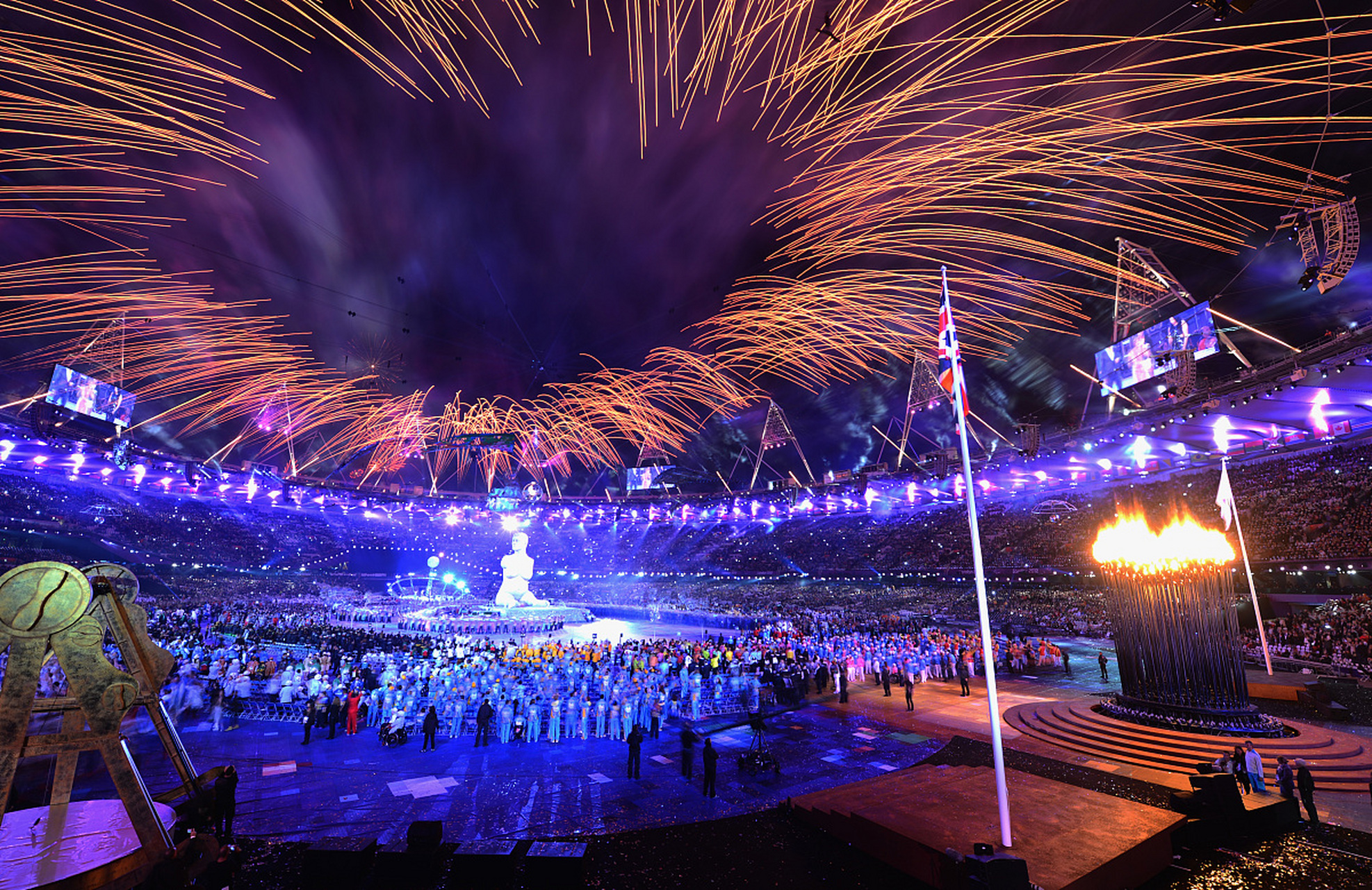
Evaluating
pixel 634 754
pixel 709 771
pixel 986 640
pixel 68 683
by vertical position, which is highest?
pixel 986 640

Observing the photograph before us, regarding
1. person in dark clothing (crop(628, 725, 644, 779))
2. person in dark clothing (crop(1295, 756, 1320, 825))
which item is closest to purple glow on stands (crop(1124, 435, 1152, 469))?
person in dark clothing (crop(1295, 756, 1320, 825))

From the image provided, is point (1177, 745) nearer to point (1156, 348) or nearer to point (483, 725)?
point (1156, 348)

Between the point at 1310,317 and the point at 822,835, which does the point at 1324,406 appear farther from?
the point at 822,835

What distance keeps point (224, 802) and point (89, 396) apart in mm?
30302

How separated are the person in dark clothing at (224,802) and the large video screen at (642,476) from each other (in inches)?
1701

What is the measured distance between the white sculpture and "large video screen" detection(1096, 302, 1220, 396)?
37791 millimetres

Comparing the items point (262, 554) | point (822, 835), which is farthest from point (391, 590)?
point (822, 835)

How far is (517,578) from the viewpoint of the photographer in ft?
143

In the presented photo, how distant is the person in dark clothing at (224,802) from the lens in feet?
25.0

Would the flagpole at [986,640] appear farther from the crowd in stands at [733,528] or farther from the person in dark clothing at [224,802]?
the crowd in stands at [733,528]

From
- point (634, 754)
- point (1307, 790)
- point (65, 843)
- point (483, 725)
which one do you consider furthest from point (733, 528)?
point (65, 843)

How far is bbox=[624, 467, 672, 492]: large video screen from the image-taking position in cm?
5134

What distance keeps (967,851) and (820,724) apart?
8.77m

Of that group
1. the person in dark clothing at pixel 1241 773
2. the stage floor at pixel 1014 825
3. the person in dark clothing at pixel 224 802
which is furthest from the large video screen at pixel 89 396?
the person in dark clothing at pixel 1241 773
